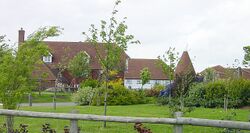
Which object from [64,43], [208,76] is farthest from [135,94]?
[64,43]

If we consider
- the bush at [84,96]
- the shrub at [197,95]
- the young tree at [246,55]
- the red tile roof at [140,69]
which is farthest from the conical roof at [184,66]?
the red tile roof at [140,69]

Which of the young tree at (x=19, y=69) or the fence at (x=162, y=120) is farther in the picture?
the young tree at (x=19, y=69)

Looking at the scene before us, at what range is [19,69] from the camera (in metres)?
12.9

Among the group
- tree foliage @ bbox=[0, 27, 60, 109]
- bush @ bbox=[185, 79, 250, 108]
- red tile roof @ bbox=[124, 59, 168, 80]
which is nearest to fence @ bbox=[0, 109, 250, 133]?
tree foliage @ bbox=[0, 27, 60, 109]

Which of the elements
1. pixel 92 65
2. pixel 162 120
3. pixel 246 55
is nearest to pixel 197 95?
pixel 162 120

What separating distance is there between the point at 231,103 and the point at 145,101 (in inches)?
320

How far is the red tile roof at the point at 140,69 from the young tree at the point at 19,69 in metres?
62.8

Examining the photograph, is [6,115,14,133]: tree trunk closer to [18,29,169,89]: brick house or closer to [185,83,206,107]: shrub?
[185,83,206,107]: shrub

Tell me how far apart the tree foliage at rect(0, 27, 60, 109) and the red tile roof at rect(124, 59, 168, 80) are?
62.7 meters

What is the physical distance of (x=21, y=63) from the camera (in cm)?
1297

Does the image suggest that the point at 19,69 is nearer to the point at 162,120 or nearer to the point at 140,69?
the point at 162,120

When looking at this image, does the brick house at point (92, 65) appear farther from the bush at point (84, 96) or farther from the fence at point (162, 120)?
the fence at point (162, 120)

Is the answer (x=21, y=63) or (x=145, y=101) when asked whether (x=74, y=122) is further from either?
(x=145, y=101)

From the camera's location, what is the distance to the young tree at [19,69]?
503 inches
